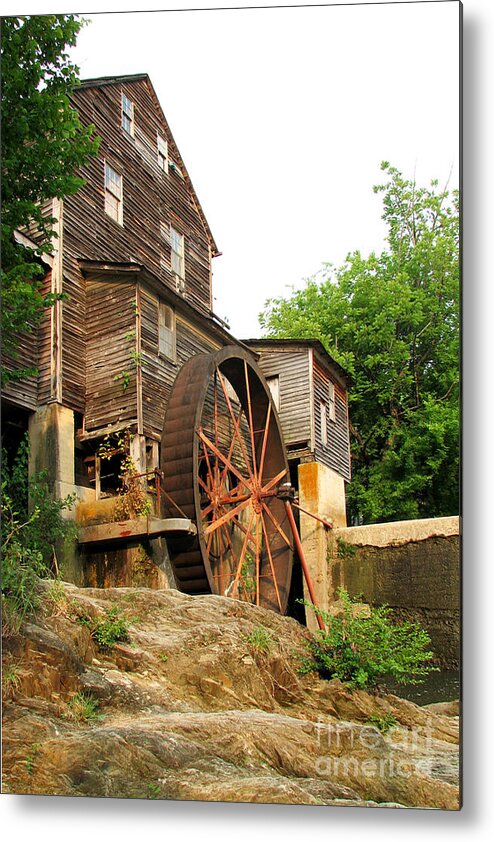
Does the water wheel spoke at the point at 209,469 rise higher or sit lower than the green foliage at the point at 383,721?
higher

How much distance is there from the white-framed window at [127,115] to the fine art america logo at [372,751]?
4237mm

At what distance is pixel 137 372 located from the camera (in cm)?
765

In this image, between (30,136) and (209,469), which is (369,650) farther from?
(30,136)

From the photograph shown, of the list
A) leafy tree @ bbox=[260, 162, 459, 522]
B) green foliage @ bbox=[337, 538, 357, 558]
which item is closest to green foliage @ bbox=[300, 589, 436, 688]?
leafy tree @ bbox=[260, 162, 459, 522]

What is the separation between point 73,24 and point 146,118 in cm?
126

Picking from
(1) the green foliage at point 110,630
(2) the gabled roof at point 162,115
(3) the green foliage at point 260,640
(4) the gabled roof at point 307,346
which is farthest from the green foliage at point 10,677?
(2) the gabled roof at point 162,115

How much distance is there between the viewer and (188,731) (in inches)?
184

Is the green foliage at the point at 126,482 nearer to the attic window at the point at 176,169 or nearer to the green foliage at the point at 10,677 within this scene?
the green foliage at the point at 10,677

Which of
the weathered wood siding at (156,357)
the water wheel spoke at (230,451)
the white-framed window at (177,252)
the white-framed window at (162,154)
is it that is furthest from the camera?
the water wheel spoke at (230,451)

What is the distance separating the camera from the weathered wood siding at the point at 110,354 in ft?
23.1

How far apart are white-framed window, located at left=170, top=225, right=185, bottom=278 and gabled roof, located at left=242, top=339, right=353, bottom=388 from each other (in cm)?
85

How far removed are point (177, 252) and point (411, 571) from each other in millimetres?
3379

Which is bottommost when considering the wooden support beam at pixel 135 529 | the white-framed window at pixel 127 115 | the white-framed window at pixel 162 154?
the wooden support beam at pixel 135 529

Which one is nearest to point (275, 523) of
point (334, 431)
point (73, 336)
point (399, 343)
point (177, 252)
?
point (334, 431)
